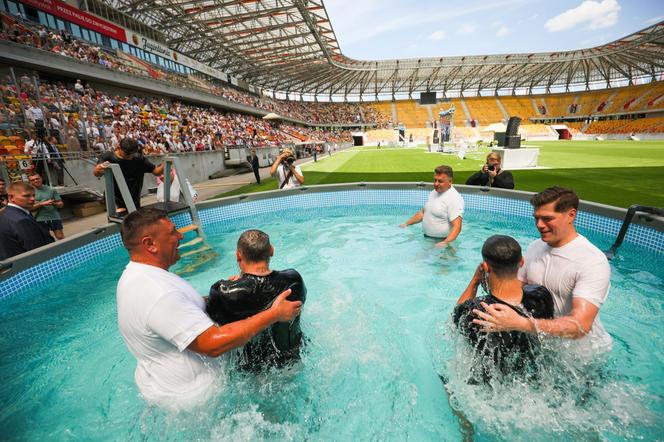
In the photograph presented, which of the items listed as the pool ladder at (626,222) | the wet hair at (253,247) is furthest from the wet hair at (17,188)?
the pool ladder at (626,222)

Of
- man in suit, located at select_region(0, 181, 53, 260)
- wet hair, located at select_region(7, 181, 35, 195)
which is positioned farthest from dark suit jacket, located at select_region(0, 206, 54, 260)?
wet hair, located at select_region(7, 181, 35, 195)

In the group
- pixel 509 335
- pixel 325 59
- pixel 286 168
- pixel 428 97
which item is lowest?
pixel 509 335

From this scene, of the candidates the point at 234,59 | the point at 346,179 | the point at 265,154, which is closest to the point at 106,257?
the point at 346,179

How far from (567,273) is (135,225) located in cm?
273

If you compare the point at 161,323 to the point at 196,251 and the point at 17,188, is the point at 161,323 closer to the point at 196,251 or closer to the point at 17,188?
the point at 17,188

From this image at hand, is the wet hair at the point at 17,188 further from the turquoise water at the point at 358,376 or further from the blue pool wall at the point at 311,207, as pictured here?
the turquoise water at the point at 358,376

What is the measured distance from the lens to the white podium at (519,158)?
14930 mm

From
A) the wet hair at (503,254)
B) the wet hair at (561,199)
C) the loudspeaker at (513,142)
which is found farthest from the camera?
the loudspeaker at (513,142)

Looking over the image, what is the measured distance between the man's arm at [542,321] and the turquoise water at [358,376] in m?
0.28

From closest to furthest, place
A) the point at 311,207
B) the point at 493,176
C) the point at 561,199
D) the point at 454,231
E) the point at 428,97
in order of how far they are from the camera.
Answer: the point at 561,199 < the point at 454,231 < the point at 493,176 < the point at 311,207 < the point at 428,97

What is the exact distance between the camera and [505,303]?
179 centimetres

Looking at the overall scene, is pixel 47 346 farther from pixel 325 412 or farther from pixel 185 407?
pixel 325 412

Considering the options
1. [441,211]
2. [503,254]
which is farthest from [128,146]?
[503,254]

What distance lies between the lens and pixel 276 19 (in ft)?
97.9
